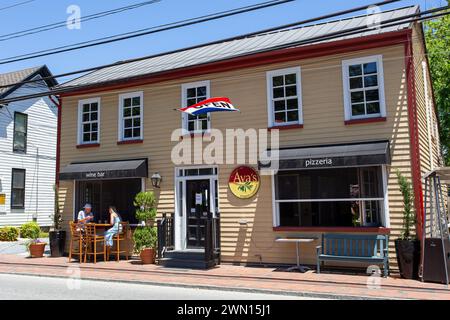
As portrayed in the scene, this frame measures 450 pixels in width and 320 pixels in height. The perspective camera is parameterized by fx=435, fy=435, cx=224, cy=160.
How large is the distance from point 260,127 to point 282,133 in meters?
0.68

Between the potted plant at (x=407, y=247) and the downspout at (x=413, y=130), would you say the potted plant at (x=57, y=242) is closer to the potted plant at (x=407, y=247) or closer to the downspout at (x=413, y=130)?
the potted plant at (x=407, y=247)

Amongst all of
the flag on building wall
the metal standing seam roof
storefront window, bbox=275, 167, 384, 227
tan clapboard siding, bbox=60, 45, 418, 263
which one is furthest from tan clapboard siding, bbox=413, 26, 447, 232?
the flag on building wall

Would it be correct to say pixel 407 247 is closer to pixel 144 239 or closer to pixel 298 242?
pixel 298 242

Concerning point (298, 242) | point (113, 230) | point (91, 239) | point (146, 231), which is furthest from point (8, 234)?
point (298, 242)

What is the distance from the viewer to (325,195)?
12016 mm

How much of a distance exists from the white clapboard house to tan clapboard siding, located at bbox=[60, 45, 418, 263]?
8825 mm

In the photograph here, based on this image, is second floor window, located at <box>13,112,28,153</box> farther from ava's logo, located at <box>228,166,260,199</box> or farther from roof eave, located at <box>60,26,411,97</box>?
ava's logo, located at <box>228,166,260,199</box>

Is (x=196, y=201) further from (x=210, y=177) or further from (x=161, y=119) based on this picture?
(x=161, y=119)

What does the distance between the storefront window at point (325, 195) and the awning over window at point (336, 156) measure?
0.93 m

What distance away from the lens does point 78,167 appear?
14.2m

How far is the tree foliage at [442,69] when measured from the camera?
22.0 m

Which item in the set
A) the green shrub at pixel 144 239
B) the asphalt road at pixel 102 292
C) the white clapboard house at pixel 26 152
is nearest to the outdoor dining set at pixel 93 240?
the green shrub at pixel 144 239

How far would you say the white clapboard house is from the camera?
67.8 feet

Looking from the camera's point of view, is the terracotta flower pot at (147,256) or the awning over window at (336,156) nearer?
the awning over window at (336,156)
